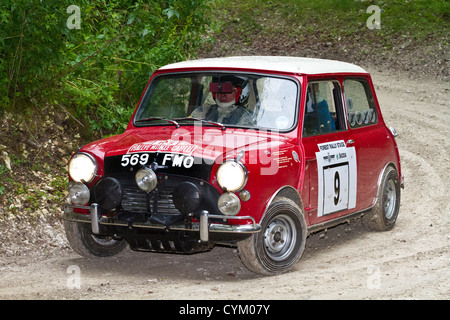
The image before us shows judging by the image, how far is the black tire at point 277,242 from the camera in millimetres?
6336

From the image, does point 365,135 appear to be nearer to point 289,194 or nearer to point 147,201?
point 289,194

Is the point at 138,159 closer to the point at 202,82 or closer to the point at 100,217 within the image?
the point at 100,217

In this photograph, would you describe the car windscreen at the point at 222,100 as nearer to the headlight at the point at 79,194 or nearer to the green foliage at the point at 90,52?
the headlight at the point at 79,194

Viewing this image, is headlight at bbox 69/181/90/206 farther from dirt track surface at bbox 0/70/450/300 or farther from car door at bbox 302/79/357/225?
car door at bbox 302/79/357/225

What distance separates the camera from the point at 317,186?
23.5 feet

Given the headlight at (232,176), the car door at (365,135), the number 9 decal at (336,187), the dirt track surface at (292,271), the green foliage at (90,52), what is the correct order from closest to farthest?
the dirt track surface at (292,271) → the headlight at (232,176) → the number 9 decal at (336,187) → the car door at (365,135) → the green foliage at (90,52)

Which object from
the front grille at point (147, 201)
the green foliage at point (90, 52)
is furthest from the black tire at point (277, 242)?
the green foliage at point (90, 52)

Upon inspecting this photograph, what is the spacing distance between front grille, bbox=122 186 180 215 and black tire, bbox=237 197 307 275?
2.34 ft

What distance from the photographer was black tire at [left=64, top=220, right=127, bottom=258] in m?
7.06

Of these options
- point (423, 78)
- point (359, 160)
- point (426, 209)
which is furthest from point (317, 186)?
point (423, 78)

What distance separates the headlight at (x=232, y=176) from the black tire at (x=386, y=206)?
2924 millimetres

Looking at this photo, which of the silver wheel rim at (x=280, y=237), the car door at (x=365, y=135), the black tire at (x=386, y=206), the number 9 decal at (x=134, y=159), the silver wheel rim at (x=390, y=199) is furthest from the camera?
the silver wheel rim at (x=390, y=199)

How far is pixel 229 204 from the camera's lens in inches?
242

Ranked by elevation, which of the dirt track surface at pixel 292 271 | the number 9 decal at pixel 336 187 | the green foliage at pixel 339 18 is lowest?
the dirt track surface at pixel 292 271
